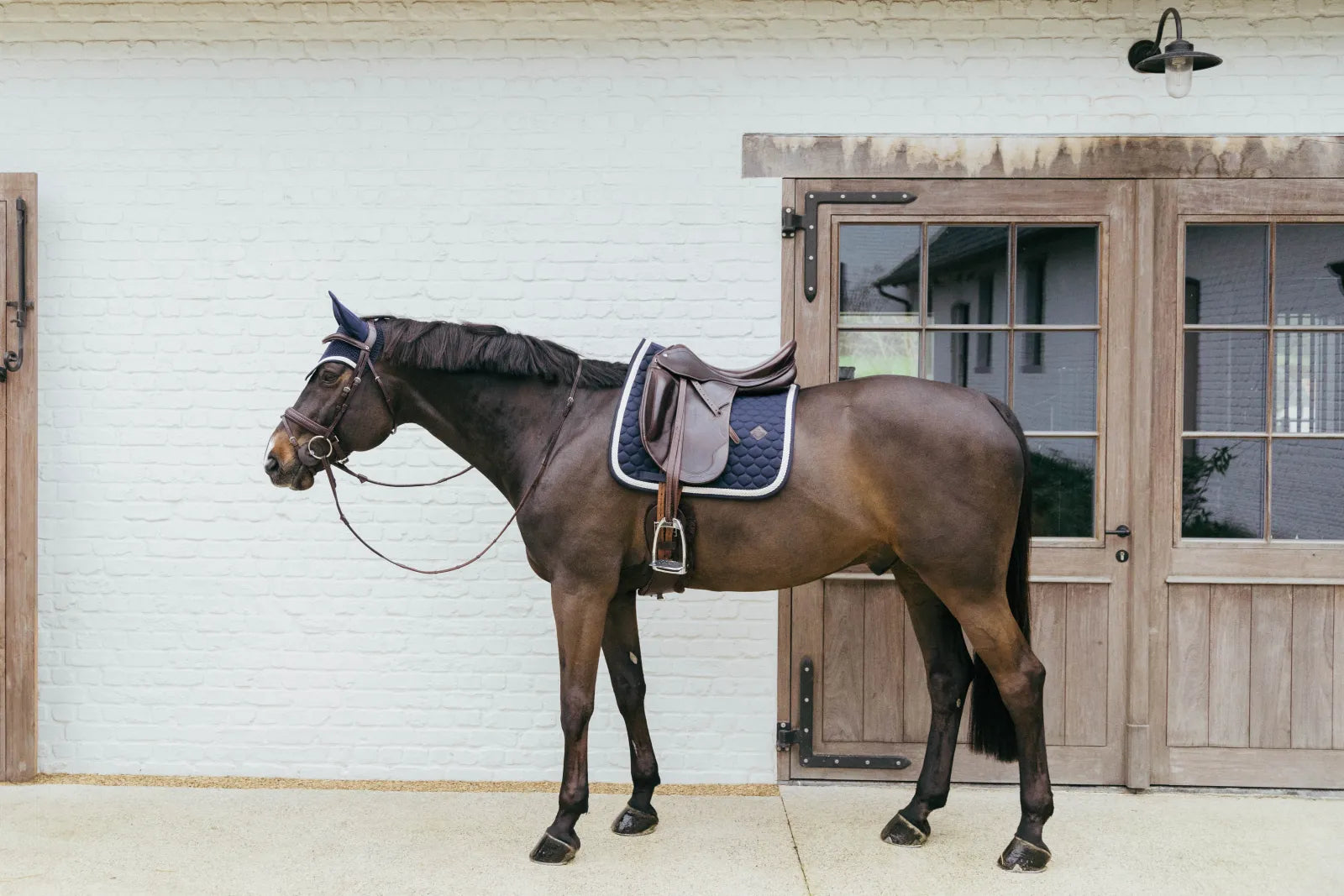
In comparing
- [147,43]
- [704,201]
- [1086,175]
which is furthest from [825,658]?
[147,43]

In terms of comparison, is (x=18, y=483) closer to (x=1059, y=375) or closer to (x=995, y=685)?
(x=995, y=685)

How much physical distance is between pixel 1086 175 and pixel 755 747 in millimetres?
2473

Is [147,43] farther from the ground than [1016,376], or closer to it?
farther from the ground

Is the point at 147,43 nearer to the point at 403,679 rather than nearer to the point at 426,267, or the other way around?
the point at 426,267

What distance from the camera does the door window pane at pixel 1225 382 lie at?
3814mm

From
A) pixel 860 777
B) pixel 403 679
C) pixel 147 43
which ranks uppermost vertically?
pixel 147 43

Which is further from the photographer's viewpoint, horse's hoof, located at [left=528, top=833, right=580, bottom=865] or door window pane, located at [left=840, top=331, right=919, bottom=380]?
door window pane, located at [left=840, top=331, right=919, bottom=380]

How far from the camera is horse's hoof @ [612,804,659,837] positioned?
3371 millimetres

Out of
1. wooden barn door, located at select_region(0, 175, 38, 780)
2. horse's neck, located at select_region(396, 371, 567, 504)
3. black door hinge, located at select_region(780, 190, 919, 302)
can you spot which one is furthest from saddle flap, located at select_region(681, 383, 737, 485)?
wooden barn door, located at select_region(0, 175, 38, 780)

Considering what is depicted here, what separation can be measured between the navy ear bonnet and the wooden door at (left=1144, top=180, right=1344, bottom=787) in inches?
110

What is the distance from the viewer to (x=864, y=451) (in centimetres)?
314

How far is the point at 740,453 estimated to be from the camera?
123 inches

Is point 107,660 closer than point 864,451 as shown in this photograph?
No

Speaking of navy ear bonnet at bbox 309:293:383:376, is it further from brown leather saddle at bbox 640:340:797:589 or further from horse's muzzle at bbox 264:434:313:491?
brown leather saddle at bbox 640:340:797:589
